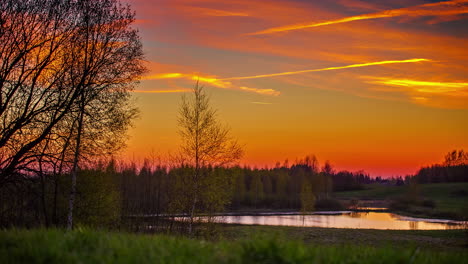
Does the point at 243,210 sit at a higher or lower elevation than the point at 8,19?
lower

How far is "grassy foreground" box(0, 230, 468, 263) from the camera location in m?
6.44

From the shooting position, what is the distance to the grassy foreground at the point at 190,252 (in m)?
6.44

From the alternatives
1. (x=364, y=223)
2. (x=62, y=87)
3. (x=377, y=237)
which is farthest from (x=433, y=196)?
(x=62, y=87)

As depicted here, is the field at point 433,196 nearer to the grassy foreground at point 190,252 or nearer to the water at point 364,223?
the water at point 364,223

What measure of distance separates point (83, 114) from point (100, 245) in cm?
1730

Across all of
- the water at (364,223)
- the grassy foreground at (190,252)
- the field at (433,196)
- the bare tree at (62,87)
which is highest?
the bare tree at (62,87)

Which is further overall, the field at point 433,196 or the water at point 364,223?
the field at point 433,196

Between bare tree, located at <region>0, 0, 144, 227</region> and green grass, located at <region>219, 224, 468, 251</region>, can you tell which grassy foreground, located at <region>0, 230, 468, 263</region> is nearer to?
bare tree, located at <region>0, 0, 144, 227</region>

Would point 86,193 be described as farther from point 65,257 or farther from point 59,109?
point 65,257

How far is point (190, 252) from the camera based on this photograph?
6898 mm

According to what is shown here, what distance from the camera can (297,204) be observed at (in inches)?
4434

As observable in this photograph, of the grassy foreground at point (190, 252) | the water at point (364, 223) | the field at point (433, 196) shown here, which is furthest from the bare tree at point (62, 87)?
the field at point (433, 196)

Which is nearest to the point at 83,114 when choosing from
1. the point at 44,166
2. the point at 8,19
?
the point at 44,166

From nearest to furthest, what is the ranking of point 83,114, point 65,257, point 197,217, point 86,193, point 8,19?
point 65,257 < point 8,19 < point 83,114 < point 86,193 < point 197,217
